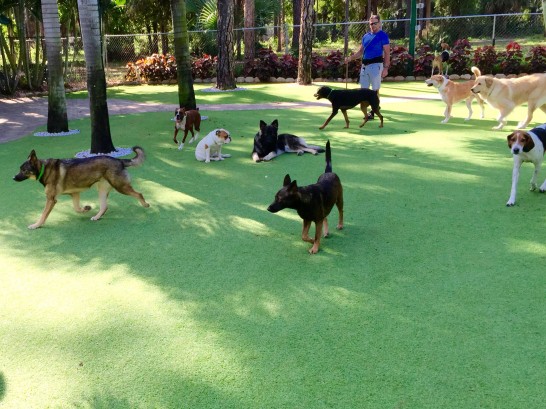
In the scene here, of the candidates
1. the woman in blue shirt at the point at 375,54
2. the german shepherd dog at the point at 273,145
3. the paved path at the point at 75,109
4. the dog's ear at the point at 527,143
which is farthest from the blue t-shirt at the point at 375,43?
the dog's ear at the point at 527,143

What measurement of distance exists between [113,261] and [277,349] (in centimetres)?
222

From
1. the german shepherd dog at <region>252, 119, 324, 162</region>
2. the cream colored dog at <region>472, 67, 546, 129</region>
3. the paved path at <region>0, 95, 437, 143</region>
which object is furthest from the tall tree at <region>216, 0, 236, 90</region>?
the german shepherd dog at <region>252, 119, 324, 162</region>

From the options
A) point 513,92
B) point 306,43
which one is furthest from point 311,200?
point 306,43

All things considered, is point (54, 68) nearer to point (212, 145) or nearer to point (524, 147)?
point (212, 145)

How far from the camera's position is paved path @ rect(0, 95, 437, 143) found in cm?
1287

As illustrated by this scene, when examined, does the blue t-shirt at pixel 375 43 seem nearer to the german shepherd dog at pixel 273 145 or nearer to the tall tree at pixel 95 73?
the german shepherd dog at pixel 273 145

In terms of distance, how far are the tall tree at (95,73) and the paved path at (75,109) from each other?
12.3ft

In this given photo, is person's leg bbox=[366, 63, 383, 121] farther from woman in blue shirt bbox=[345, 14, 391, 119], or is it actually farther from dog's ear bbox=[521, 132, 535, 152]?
dog's ear bbox=[521, 132, 535, 152]

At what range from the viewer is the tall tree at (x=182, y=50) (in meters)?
12.1

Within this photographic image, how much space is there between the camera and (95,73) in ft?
28.9

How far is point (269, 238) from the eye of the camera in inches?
202

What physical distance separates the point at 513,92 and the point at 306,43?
→ 976 centimetres

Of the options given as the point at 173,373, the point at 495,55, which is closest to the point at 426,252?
the point at 173,373

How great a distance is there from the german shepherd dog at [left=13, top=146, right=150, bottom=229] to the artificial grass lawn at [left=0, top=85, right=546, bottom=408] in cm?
38
